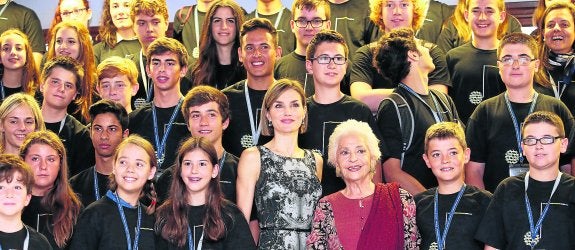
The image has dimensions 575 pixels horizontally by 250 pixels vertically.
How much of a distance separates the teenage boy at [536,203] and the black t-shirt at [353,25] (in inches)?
76.5

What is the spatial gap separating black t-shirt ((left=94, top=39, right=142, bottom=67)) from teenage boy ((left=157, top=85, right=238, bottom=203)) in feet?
4.91

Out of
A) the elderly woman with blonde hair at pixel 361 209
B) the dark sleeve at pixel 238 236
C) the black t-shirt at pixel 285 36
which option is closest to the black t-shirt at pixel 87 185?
the dark sleeve at pixel 238 236

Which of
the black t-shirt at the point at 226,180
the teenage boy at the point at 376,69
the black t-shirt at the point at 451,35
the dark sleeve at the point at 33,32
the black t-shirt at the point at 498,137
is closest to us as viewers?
the black t-shirt at the point at 226,180

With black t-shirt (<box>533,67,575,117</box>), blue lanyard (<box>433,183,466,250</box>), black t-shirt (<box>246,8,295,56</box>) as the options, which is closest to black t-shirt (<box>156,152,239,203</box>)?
blue lanyard (<box>433,183,466,250</box>)

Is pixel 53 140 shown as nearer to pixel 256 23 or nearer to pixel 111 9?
pixel 256 23

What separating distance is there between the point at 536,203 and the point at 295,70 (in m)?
1.78

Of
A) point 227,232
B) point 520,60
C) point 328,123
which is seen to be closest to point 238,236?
point 227,232

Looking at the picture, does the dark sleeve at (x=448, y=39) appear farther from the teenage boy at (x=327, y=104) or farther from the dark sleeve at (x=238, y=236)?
the dark sleeve at (x=238, y=236)

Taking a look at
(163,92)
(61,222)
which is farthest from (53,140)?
(163,92)

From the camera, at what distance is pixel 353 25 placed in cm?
759

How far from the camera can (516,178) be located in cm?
579

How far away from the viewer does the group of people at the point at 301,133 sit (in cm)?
577

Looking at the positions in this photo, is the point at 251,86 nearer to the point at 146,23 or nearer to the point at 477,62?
the point at 146,23

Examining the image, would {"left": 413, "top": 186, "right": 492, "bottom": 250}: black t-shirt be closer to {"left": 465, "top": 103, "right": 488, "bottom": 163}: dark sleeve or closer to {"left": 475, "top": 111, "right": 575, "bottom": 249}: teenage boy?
{"left": 475, "top": 111, "right": 575, "bottom": 249}: teenage boy
